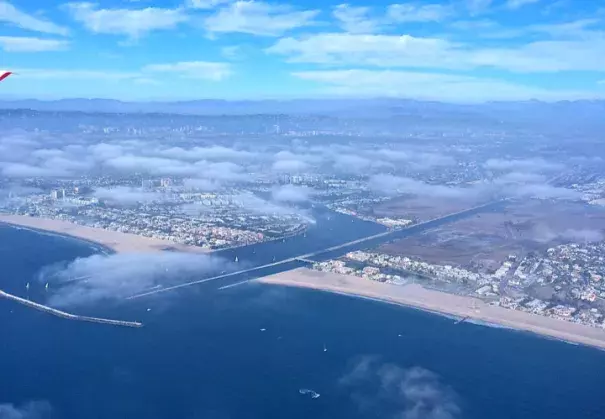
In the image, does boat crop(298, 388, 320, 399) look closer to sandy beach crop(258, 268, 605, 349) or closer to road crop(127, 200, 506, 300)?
sandy beach crop(258, 268, 605, 349)

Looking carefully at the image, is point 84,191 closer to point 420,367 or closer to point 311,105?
point 420,367

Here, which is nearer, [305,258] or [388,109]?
Answer: [305,258]

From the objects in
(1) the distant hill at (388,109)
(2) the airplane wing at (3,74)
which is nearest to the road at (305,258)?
(2) the airplane wing at (3,74)

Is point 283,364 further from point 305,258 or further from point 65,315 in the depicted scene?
point 305,258

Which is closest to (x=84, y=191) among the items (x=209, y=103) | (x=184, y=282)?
(x=184, y=282)

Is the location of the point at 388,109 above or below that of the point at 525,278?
above

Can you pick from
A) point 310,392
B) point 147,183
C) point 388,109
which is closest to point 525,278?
point 310,392
